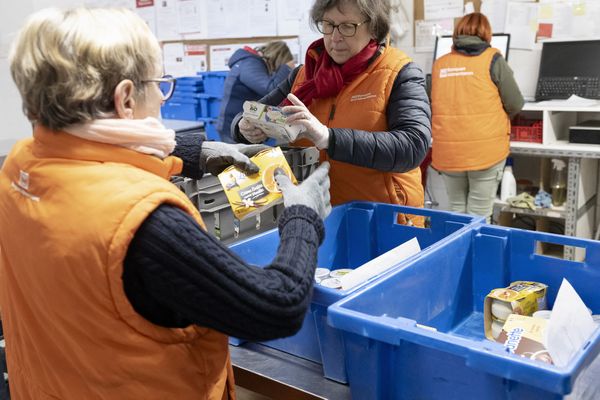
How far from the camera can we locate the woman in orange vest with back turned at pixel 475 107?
10.9 feet

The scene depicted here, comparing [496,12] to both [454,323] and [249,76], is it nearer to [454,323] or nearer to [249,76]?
[249,76]

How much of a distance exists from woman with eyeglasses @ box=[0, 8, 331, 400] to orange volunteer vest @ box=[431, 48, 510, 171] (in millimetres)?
2723

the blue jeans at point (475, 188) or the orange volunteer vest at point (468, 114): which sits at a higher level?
the orange volunteer vest at point (468, 114)

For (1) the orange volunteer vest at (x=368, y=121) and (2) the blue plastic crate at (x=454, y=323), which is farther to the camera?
(1) the orange volunteer vest at (x=368, y=121)

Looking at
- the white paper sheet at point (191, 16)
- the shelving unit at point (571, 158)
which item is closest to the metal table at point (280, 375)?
the shelving unit at point (571, 158)

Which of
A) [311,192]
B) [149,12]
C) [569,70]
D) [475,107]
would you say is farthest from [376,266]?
[149,12]

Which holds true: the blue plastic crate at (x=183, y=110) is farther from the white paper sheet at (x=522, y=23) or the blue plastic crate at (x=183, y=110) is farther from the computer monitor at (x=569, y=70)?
the computer monitor at (x=569, y=70)

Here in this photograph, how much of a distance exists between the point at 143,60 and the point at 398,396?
64cm

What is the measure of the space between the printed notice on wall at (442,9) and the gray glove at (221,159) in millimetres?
3167

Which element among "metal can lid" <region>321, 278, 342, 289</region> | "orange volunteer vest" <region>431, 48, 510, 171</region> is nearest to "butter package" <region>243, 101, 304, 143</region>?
"metal can lid" <region>321, 278, 342, 289</region>

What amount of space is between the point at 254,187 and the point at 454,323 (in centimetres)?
56

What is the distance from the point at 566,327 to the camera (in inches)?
36.7

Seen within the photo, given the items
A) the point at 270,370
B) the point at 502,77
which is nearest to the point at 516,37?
the point at 502,77

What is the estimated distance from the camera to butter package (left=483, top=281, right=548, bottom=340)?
1.16m
